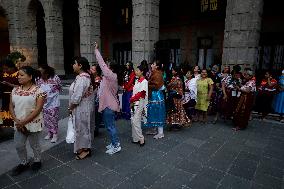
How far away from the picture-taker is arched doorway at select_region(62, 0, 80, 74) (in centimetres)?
2102

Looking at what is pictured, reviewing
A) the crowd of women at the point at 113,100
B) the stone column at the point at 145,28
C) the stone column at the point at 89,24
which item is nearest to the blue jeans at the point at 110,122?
the crowd of women at the point at 113,100

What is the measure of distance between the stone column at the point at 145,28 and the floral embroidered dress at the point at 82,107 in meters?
6.94

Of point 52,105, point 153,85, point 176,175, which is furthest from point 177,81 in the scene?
point 52,105

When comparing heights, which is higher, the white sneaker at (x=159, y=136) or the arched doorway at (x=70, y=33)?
the arched doorway at (x=70, y=33)

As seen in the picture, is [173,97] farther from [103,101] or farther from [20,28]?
[20,28]

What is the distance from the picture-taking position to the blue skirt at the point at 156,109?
539 centimetres

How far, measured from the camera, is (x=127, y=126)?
6.56m

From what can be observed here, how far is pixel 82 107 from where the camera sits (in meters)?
4.15

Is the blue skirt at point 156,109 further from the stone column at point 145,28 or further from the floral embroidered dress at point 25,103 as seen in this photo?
the stone column at point 145,28

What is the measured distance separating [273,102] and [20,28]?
17.7 m

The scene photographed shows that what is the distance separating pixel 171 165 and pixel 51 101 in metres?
3.07

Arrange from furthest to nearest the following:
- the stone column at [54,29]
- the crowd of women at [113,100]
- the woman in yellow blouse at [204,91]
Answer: the stone column at [54,29] → the woman in yellow blouse at [204,91] → the crowd of women at [113,100]

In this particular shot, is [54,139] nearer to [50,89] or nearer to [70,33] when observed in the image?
[50,89]

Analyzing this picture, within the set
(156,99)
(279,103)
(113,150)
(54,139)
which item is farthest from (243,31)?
(54,139)
